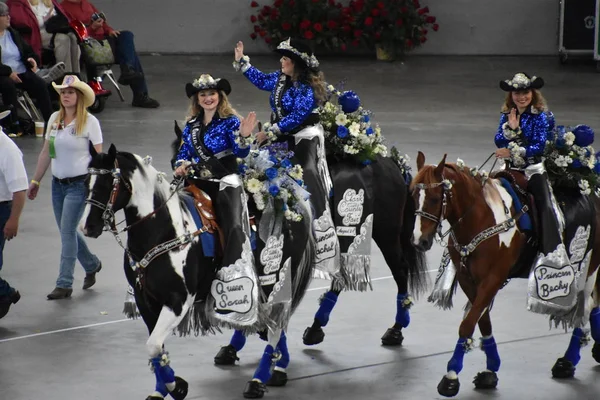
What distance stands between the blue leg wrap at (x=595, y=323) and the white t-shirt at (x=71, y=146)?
3488 millimetres

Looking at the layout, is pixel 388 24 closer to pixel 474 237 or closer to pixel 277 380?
pixel 474 237

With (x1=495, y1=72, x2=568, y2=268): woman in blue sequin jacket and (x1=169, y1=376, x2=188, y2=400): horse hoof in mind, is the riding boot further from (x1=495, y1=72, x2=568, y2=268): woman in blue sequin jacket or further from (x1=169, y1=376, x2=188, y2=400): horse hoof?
(x1=169, y1=376, x2=188, y2=400): horse hoof

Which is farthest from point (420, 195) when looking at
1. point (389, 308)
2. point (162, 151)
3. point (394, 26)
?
point (394, 26)

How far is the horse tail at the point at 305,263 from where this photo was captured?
638 cm

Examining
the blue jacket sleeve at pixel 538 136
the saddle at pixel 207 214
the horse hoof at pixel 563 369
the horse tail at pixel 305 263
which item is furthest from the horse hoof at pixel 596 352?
the saddle at pixel 207 214

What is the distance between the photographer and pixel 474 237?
6.21 metres

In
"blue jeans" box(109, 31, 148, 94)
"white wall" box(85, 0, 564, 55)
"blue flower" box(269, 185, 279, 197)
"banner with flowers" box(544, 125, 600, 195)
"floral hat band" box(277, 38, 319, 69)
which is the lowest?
"white wall" box(85, 0, 564, 55)

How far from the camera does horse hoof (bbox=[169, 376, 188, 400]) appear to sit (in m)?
5.84

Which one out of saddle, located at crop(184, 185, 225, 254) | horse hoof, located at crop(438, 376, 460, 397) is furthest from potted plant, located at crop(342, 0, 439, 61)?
horse hoof, located at crop(438, 376, 460, 397)

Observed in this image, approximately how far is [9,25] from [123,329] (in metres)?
7.02

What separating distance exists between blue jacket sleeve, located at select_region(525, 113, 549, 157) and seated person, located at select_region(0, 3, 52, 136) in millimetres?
7897

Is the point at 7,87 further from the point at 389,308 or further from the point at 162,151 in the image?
the point at 389,308

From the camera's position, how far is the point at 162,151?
12.5 m

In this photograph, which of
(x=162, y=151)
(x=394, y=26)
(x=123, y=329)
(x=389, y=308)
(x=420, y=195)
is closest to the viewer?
(x=420, y=195)
